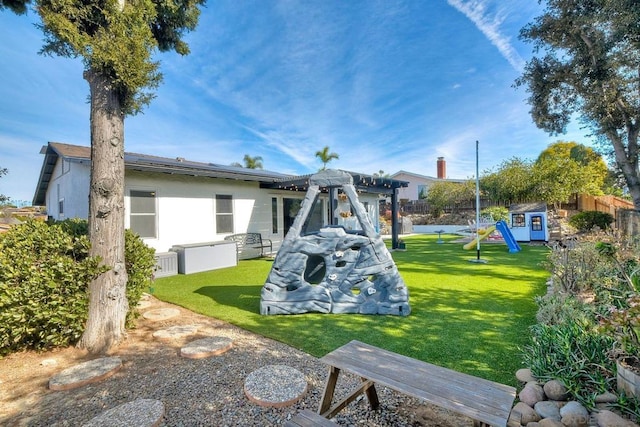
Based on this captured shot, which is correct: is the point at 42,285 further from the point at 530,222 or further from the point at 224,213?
the point at 530,222

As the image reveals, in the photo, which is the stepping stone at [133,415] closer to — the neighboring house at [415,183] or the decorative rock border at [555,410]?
Result: the decorative rock border at [555,410]

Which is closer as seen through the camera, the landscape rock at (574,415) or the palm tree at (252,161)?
the landscape rock at (574,415)

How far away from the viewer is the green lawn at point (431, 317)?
3316 millimetres

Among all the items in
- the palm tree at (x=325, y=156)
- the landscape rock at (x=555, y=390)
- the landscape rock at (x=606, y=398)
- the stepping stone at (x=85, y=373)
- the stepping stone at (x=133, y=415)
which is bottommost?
the stepping stone at (x=85, y=373)

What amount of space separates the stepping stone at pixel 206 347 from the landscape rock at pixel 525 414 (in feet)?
→ 10.2

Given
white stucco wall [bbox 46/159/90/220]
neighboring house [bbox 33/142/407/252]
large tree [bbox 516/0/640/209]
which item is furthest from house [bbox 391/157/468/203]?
white stucco wall [bbox 46/159/90/220]

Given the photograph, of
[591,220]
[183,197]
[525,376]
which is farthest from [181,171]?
[591,220]

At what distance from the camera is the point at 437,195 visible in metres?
22.2

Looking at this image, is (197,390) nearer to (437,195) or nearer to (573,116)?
(573,116)

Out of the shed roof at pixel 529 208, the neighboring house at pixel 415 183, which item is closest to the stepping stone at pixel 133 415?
the shed roof at pixel 529 208

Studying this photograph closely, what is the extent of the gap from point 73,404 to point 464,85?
14368mm

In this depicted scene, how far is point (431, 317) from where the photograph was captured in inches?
175

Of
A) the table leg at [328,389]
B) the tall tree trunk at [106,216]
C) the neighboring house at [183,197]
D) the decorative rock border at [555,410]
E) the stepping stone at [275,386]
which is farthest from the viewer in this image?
the neighboring house at [183,197]

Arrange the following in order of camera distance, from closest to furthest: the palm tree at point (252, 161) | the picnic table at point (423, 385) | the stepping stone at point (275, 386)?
the picnic table at point (423, 385)
the stepping stone at point (275, 386)
the palm tree at point (252, 161)
